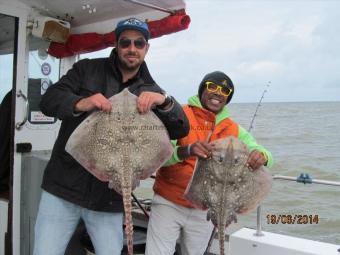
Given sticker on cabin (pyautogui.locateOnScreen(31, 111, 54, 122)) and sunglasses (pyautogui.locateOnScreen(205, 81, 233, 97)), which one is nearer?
sunglasses (pyautogui.locateOnScreen(205, 81, 233, 97))

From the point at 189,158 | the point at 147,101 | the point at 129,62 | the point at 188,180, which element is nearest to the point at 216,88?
the point at 189,158

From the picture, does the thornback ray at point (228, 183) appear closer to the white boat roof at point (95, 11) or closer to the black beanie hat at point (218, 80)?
the black beanie hat at point (218, 80)

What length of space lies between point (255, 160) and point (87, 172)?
1205 millimetres

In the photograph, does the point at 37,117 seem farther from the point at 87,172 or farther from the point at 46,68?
the point at 87,172

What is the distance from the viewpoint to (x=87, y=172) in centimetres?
311

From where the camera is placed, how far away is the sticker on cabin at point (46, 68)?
4.95 metres

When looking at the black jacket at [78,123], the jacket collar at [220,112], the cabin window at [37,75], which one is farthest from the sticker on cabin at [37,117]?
the jacket collar at [220,112]

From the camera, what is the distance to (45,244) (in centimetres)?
310

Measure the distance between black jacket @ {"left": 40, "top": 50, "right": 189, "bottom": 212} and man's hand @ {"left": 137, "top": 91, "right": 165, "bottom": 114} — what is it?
124 mm

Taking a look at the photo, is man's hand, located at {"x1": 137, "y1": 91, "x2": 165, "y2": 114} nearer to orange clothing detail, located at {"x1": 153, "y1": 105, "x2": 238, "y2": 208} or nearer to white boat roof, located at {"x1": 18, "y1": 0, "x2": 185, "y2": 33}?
orange clothing detail, located at {"x1": 153, "y1": 105, "x2": 238, "y2": 208}

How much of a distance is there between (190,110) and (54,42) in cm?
203

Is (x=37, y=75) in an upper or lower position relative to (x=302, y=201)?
upper

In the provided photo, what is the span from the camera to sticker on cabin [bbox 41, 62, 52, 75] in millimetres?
4945

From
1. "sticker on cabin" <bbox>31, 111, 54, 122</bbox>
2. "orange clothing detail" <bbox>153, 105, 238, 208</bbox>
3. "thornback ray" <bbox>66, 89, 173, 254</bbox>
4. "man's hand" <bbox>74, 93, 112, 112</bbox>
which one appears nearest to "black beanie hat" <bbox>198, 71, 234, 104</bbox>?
"orange clothing detail" <bbox>153, 105, 238, 208</bbox>
